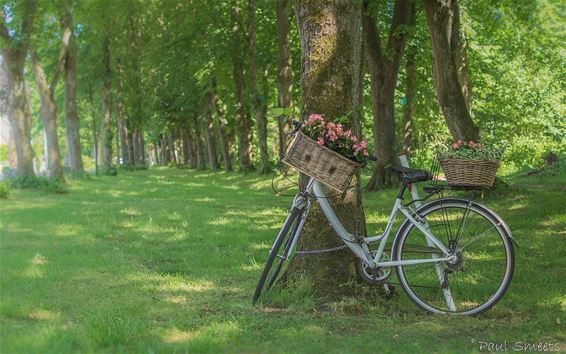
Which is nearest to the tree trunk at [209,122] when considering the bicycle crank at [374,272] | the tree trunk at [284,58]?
the tree trunk at [284,58]

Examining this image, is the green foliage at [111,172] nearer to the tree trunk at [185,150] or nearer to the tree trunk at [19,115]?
the tree trunk at [19,115]

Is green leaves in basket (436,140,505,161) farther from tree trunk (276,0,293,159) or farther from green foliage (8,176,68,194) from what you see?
tree trunk (276,0,293,159)

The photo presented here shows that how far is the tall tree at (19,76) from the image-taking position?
61.5 ft

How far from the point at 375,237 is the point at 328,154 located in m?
0.80

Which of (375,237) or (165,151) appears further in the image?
(165,151)

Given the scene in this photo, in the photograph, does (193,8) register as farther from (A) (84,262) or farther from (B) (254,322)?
(B) (254,322)

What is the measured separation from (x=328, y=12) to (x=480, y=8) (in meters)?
11.4

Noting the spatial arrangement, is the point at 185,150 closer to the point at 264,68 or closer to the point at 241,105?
the point at 241,105

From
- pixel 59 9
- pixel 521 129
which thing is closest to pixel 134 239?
pixel 59 9

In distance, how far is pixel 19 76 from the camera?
755 inches

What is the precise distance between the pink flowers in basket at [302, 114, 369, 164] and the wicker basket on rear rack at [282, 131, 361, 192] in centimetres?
9

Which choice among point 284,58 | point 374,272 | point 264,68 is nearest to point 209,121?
point 264,68

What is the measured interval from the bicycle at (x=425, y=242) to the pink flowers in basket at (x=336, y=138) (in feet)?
1.07

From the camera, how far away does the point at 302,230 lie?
17.5 feet
